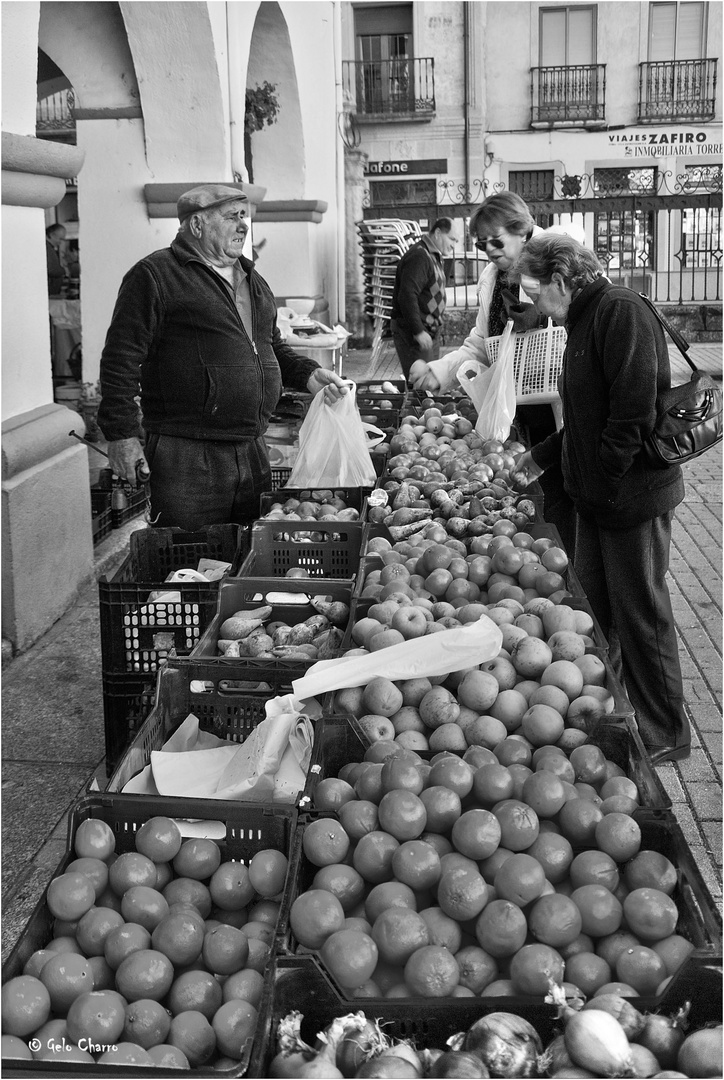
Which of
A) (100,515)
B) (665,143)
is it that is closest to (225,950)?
(100,515)

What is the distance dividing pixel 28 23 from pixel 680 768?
4.06m

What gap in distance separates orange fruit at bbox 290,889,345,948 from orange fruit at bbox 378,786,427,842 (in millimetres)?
192

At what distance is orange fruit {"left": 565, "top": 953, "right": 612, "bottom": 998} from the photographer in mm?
1562

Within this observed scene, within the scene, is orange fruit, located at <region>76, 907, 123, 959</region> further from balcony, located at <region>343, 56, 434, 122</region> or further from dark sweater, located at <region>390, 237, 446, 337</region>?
balcony, located at <region>343, 56, 434, 122</region>

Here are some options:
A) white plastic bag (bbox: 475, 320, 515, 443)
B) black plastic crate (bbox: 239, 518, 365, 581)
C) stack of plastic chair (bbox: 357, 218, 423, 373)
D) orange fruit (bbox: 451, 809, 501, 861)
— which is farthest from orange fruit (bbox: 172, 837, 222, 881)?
stack of plastic chair (bbox: 357, 218, 423, 373)

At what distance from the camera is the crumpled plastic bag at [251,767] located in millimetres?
2234

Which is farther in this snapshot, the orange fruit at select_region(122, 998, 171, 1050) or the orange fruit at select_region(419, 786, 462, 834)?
the orange fruit at select_region(419, 786, 462, 834)

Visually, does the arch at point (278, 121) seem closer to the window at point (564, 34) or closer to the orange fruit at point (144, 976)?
the orange fruit at point (144, 976)

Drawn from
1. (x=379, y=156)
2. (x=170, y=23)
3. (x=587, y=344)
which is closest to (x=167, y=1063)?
(x=587, y=344)

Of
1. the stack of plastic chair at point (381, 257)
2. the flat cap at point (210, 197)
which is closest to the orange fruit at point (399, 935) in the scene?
the flat cap at point (210, 197)

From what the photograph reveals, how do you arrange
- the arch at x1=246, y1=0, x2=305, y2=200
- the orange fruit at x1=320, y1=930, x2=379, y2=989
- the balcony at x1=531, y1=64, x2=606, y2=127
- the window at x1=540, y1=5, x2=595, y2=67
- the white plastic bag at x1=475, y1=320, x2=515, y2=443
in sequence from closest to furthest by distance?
the orange fruit at x1=320, y1=930, x2=379, y2=989 → the white plastic bag at x1=475, y1=320, x2=515, y2=443 → the arch at x1=246, y1=0, x2=305, y2=200 → the balcony at x1=531, y1=64, x2=606, y2=127 → the window at x1=540, y1=5, x2=595, y2=67

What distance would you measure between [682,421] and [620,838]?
1.92m

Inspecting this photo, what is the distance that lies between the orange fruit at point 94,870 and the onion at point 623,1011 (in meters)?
0.86

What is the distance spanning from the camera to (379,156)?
84.1 ft
